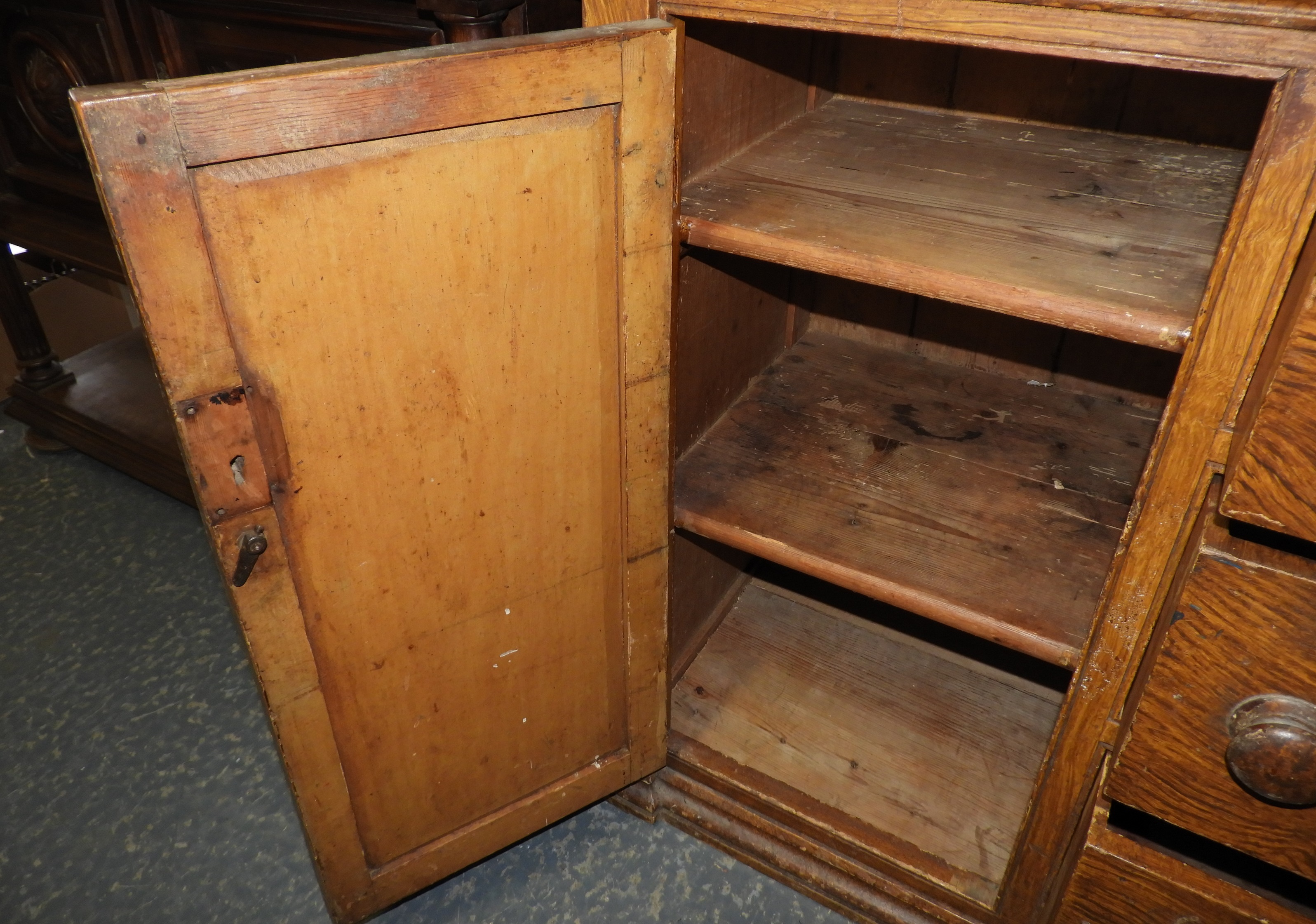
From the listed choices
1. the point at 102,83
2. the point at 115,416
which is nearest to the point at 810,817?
the point at 102,83

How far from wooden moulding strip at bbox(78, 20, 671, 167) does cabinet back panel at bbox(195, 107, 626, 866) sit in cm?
2

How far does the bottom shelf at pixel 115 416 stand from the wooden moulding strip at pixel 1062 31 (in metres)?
1.71

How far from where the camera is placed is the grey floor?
4.62 feet

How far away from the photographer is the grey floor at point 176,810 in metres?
1.41

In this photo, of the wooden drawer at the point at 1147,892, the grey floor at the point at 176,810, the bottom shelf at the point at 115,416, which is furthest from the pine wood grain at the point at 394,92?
the bottom shelf at the point at 115,416

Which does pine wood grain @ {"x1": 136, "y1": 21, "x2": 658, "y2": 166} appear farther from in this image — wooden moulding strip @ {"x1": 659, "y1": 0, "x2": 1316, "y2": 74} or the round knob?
the round knob

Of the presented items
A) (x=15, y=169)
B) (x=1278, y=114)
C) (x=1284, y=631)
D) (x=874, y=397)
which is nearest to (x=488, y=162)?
(x=1278, y=114)

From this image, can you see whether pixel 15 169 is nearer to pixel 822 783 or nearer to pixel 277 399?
pixel 277 399

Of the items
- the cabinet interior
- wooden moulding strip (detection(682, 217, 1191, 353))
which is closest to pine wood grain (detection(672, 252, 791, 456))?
the cabinet interior

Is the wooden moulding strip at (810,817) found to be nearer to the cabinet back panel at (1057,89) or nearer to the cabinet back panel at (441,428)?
the cabinet back panel at (441,428)

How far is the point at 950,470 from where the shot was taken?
4.42 feet

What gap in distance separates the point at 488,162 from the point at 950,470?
82 cm

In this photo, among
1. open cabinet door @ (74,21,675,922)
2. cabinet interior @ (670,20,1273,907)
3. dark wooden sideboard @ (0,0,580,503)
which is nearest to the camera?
open cabinet door @ (74,21,675,922)

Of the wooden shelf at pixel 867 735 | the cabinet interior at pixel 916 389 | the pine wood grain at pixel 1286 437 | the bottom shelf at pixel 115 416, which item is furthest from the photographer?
the bottom shelf at pixel 115 416
